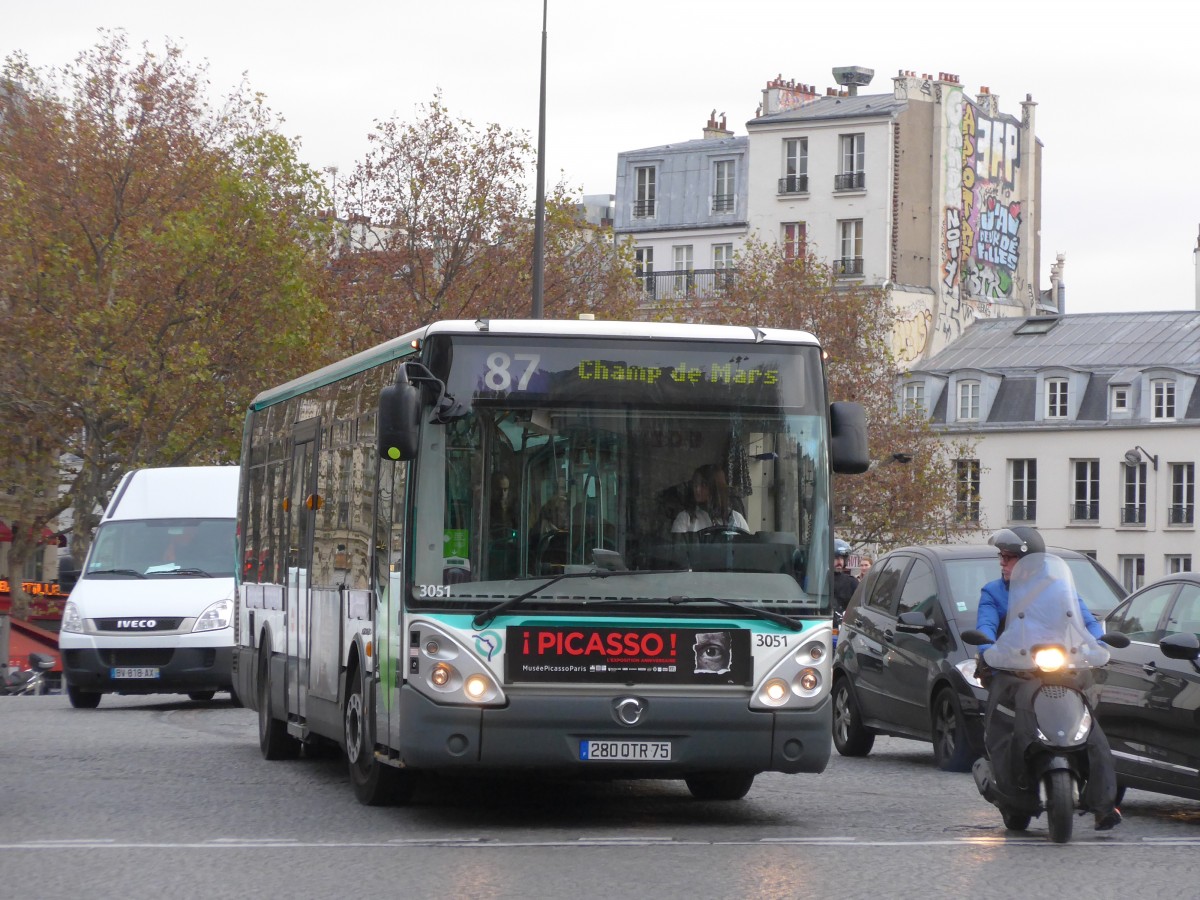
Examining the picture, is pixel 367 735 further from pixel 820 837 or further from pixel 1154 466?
pixel 1154 466

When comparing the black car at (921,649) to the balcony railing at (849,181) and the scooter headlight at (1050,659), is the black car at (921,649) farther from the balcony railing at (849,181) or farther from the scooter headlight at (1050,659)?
the balcony railing at (849,181)

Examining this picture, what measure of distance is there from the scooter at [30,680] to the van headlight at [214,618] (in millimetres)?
7019

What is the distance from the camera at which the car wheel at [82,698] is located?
23781 mm

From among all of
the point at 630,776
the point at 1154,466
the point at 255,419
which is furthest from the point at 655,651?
the point at 1154,466

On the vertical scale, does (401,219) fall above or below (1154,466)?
above

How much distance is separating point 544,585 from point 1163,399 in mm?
65811

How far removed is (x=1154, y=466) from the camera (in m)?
73.4

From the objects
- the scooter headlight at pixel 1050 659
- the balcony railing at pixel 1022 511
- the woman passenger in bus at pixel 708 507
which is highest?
the woman passenger in bus at pixel 708 507

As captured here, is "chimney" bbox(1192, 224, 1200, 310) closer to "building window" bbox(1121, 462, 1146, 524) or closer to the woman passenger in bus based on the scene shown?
"building window" bbox(1121, 462, 1146, 524)

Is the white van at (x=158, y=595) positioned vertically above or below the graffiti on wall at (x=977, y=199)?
below

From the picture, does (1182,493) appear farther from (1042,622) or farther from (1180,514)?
(1042,622)

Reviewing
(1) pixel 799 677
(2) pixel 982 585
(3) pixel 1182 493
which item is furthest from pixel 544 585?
(3) pixel 1182 493

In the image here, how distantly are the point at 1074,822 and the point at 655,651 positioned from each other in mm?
2633

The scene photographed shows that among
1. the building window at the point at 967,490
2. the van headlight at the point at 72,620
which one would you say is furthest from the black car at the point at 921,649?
the building window at the point at 967,490
